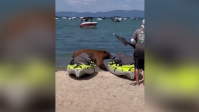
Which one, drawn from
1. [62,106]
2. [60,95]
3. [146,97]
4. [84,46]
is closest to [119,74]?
[60,95]

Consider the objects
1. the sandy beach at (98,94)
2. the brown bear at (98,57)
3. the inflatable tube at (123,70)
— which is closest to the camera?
the sandy beach at (98,94)

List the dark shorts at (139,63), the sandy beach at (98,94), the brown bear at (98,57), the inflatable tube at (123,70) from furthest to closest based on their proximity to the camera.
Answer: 1. the brown bear at (98,57)
2. the inflatable tube at (123,70)
3. the dark shorts at (139,63)
4. the sandy beach at (98,94)

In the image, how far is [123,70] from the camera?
435 centimetres

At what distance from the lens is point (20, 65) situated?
0.88 metres

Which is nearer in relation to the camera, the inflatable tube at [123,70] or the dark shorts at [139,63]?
the dark shorts at [139,63]

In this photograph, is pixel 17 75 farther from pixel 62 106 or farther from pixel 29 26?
pixel 62 106

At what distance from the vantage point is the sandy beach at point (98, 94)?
3135mm

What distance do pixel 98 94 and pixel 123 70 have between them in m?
0.83

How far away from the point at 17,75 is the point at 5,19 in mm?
184

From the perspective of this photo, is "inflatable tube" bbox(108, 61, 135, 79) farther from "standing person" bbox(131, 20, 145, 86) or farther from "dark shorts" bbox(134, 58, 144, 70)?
"standing person" bbox(131, 20, 145, 86)

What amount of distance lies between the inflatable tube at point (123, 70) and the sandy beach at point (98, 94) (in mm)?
72

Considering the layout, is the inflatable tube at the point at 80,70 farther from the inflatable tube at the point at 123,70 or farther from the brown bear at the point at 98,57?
the brown bear at the point at 98,57

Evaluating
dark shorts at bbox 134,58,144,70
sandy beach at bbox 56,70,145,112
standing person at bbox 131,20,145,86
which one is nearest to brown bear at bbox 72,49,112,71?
sandy beach at bbox 56,70,145,112

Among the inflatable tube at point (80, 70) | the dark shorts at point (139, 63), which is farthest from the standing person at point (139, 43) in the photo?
the inflatable tube at point (80, 70)
